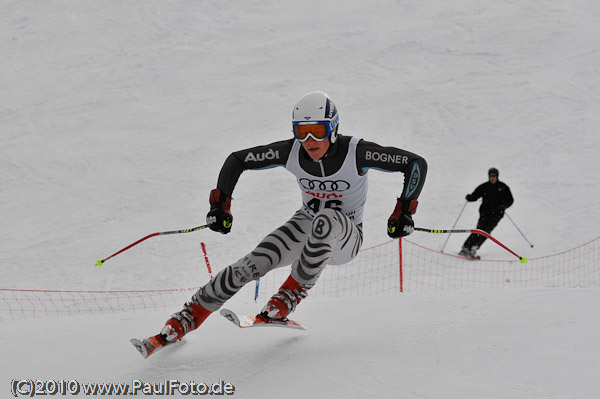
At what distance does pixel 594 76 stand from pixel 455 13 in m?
4.78

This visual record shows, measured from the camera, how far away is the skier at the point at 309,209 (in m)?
4.60

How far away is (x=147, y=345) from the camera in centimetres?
434

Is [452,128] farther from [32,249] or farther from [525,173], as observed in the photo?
[32,249]

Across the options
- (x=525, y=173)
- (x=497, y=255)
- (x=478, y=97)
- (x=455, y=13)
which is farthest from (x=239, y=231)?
(x=455, y=13)

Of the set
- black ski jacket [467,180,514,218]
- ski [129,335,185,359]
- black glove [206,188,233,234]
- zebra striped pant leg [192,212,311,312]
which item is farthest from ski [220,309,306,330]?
black ski jacket [467,180,514,218]

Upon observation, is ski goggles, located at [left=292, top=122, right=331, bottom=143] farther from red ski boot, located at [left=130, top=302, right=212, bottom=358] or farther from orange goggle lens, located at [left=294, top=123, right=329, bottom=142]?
red ski boot, located at [left=130, top=302, right=212, bottom=358]

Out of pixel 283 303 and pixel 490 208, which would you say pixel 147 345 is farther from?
pixel 490 208

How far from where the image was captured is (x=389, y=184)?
12680 mm

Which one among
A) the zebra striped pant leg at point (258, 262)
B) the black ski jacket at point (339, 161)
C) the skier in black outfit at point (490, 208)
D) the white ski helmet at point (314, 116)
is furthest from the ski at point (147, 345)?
the skier in black outfit at point (490, 208)

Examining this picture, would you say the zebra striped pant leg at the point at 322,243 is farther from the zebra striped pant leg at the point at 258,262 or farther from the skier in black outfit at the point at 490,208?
the skier in black outfit at the point at 490,208

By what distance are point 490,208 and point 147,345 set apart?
6.73m

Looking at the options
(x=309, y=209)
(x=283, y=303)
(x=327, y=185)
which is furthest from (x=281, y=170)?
(x=283, y=303)

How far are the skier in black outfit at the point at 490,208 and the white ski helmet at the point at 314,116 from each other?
225 inches

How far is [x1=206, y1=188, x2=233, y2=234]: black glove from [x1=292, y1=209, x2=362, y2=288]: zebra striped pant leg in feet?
1.84
